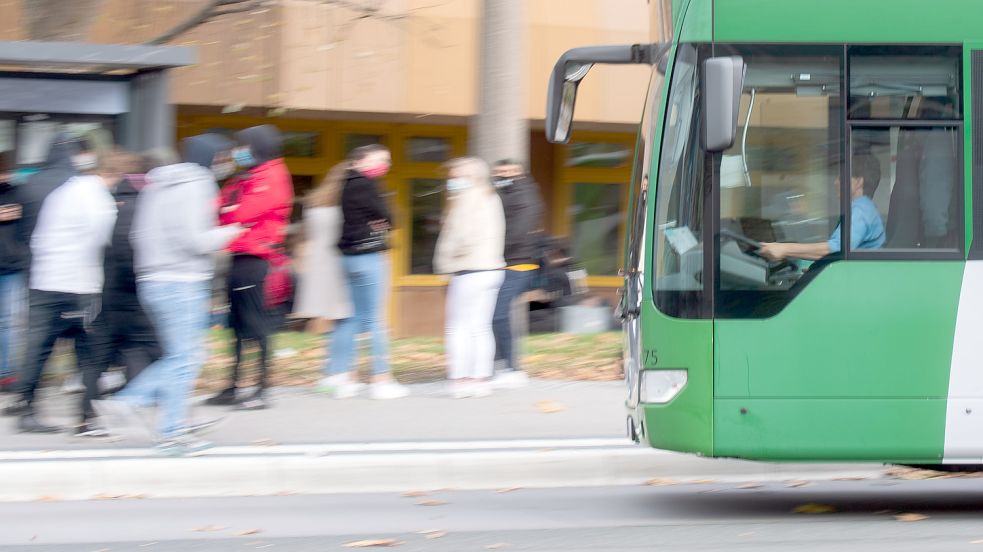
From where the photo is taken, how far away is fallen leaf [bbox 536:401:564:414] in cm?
1027

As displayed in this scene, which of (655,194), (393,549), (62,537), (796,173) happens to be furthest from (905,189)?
(62,537)

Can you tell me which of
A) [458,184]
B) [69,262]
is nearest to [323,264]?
[458,184]

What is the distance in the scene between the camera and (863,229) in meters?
6.82

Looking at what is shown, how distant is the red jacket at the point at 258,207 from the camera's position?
9531mm

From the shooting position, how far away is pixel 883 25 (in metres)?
6.89

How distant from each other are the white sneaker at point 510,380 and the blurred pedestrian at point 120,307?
2960mm

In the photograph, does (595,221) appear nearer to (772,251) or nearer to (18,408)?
(18,408)

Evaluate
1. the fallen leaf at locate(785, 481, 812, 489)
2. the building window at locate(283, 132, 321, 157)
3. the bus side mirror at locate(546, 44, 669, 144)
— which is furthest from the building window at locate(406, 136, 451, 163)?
the bus side mirror at locate(546, 44, 669, 144)

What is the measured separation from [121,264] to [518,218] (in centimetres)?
334

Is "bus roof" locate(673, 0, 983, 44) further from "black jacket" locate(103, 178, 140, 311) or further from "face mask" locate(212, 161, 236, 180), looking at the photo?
"black jacket" locate(103, 178, 140, 311)

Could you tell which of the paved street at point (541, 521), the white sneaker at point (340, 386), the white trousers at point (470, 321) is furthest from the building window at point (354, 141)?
the paved street at point (541, 521)

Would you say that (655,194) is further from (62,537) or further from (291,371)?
(291,371)

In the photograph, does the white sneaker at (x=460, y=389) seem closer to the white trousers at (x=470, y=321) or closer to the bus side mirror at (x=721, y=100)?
the white trousers at (x=470, y=321)

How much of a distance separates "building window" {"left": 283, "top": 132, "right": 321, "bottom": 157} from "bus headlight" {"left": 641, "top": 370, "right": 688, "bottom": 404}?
12344 mm
